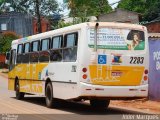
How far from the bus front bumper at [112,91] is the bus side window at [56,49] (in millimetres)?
2511

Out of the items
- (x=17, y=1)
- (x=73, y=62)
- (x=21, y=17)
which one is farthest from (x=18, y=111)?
(x=21, y=17)

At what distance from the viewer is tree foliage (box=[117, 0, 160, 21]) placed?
7094 cm

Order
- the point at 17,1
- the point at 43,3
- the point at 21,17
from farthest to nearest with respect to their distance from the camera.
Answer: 1. the point at 21,17
2. the point at 17,1
3. the point at 43,3

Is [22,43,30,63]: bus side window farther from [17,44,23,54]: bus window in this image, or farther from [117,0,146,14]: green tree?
[117,0,146,14]: green tree

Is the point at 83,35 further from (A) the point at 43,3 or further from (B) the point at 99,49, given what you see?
(A) the point at 43,3

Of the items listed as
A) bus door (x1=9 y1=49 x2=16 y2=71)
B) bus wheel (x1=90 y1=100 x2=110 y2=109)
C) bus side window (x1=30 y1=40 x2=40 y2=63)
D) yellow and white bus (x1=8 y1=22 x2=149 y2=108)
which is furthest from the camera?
bus door (x1=9 y1=49 x2=16 y2=71)

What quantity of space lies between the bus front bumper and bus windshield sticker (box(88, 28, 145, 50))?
1316 millimetres

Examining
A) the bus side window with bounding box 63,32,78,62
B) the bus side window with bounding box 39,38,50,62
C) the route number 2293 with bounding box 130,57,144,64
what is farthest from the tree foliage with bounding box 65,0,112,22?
the route number 2293 with bounding box 130,57,144,64

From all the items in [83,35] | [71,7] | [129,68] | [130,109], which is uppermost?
[71,7]

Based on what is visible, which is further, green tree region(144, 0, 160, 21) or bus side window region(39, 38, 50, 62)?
green tree region(144, 0, 160, 21)

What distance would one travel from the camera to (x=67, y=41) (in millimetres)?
18688

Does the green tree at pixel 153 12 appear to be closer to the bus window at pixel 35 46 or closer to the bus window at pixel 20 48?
the bus window at pixel 20 48

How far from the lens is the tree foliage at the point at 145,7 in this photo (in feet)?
233

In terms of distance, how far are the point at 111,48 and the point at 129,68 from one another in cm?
90
